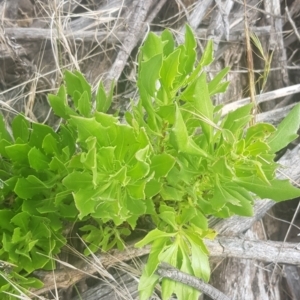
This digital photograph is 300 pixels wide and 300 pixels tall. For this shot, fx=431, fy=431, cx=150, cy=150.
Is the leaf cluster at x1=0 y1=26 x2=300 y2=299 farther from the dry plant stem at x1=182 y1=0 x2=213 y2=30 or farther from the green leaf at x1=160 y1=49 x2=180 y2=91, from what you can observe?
the dry plant stem at x1=182 y1=0 x2=213 y2=30

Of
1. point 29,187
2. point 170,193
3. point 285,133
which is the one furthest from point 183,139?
point 29,187

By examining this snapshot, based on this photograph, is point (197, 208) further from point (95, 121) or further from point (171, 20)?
point (171, 20)

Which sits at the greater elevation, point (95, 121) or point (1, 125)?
point (95, 121)

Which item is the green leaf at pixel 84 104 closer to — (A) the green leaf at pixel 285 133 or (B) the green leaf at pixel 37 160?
(B) the green leaf at pixel 37 160

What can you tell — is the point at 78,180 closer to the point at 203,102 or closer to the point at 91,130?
the point at 91,130

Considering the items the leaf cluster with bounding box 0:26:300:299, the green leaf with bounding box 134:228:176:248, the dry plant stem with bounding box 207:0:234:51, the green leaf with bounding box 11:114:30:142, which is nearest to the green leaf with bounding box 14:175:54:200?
the leaf cluster with bounding box 0:26:300:299

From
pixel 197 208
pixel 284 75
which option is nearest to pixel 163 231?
pixel 197 208

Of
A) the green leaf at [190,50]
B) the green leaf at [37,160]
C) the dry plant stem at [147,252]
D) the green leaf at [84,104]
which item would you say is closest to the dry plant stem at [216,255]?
the dry plant stem at [147,252]
